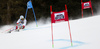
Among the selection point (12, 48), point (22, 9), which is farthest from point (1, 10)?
point (12, 48)

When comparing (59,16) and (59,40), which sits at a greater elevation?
(59,16)

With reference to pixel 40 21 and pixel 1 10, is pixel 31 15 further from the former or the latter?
pixel 1 10

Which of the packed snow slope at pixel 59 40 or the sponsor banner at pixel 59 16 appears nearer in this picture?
the sponsor banner at pixel 59 16

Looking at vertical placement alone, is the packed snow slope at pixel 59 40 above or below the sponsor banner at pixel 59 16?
below

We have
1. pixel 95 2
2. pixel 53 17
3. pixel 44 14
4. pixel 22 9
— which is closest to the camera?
pixel 53 17

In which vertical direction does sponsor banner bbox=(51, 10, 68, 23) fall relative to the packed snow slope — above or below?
above

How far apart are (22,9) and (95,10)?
12.8 m

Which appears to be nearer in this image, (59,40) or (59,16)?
(59,16)

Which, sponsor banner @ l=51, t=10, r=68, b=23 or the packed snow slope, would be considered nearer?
sponsor banner @ l=51, t=10, r=68, b=23

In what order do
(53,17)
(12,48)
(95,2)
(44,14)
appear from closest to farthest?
(53,17), (12,48), (44,14), (95,2)

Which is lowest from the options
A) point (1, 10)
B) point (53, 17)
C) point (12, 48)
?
point (12, 48)

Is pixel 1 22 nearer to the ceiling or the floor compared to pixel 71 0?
nearer to the floor

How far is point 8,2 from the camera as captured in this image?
24031 millimetres

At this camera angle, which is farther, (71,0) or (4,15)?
(71,0)
